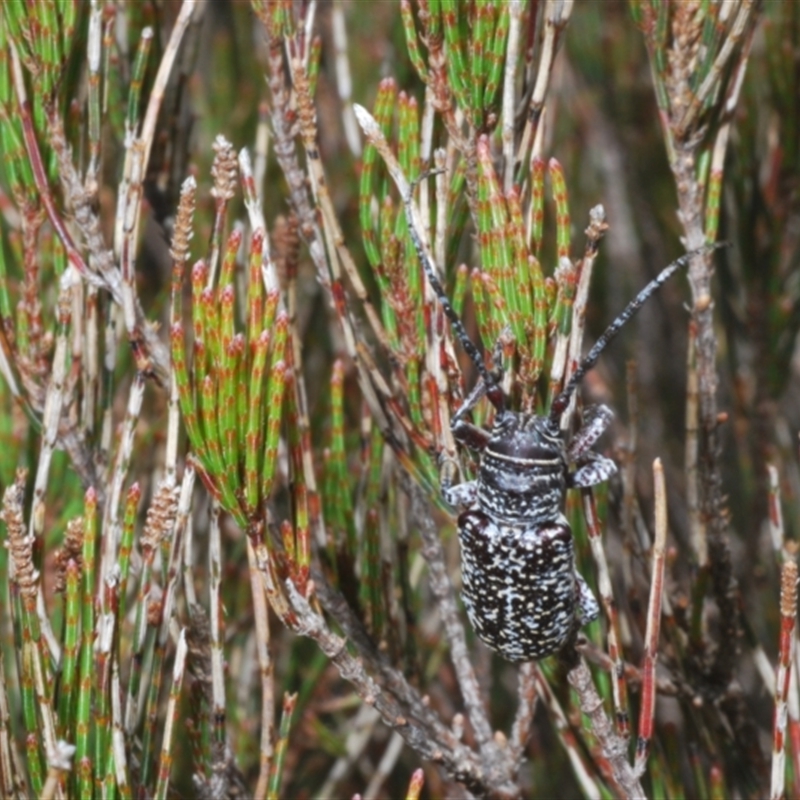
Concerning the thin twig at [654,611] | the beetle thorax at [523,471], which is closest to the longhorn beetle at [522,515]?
the beetle thorax at [523,471]

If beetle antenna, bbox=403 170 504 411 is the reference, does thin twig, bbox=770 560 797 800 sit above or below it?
below

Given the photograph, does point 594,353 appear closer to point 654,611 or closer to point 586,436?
point 586,436

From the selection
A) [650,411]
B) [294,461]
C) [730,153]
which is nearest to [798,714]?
[294,461]

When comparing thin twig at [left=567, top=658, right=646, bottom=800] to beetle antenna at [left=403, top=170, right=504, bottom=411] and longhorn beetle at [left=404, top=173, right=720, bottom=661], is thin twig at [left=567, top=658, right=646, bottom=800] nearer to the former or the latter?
longhorn beetle at [left=404, top=173, right=720, bottom=661]

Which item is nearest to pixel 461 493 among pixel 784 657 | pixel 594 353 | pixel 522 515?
pixel 522 515

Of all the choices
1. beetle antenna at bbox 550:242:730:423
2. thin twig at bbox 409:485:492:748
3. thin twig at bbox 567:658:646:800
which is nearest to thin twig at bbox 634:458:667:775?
thin twig at bbox 567:658:646:800

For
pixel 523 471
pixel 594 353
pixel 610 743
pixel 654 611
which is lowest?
pixel 610 743

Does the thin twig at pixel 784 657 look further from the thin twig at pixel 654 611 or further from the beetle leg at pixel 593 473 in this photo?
the beetle leg at pixel 593 473
